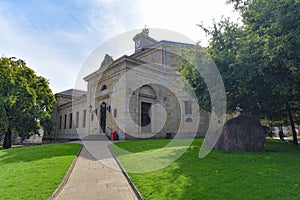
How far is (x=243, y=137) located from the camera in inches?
348

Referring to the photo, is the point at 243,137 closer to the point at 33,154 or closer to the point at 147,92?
the point at 33,154

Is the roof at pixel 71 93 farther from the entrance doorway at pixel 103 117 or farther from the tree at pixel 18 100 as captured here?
the entrance doorway at pixel 103 117

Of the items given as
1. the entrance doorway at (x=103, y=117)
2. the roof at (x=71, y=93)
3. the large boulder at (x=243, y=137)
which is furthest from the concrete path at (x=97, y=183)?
the roof at (x=71, y=93)

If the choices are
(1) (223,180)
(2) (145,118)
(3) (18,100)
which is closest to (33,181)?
(1) (223,180)

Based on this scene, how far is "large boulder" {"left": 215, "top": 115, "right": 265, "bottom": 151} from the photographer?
8.73m

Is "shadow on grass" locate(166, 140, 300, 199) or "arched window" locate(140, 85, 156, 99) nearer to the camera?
"shadow on grass" locate(166, 140, 300, 199)

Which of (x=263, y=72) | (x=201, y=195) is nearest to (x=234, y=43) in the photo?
(x=263, y=72)

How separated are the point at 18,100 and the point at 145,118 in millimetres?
12233

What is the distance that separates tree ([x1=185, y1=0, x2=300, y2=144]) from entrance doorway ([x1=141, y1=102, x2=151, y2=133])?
7.97m

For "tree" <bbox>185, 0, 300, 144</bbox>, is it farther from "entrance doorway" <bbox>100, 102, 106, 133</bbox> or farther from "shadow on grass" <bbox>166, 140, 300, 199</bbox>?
"entrance doorway" <bbox>100, 102, 106, 133</bbox>

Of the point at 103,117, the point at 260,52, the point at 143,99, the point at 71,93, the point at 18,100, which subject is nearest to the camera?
the point at 260,52

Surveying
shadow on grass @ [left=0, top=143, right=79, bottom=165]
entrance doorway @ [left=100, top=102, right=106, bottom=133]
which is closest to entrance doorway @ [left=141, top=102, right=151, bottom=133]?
entrance doorway @ [left=100, top=102, right=106, bottom=133]

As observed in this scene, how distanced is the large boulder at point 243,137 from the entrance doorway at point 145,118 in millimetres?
9028

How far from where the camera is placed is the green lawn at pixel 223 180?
3961mm
